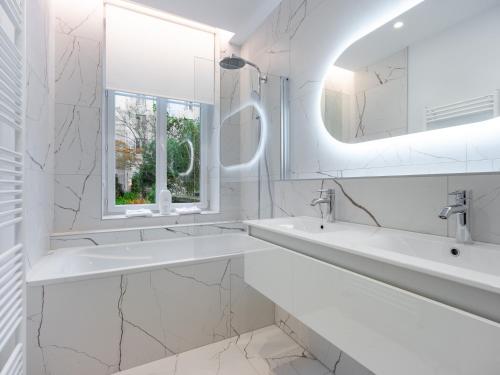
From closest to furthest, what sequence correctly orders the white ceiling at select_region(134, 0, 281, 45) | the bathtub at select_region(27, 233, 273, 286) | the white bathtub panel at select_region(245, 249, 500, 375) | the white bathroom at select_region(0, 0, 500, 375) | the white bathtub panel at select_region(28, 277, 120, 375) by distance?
the white bathtub panel at select_region(245, 249, 500, 375) < the white bathroom at select_region(0, 0, 500, 375) < the white bathtub panel at select_region(28, 277, 120, 375) < the bathtub at select_region(27, 233, 273, 286) < the white ceiling at select_region(134, 0, 281, 45)

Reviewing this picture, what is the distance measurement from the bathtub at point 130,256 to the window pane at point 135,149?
55 cm

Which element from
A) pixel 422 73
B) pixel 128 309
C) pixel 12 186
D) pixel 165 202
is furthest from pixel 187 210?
pixel 422 73

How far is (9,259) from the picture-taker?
1.19 meters

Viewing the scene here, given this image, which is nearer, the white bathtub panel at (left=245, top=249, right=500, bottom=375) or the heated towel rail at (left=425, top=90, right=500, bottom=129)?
the white bathtub panel at (left=245, top=249, right=500, bottom=375)

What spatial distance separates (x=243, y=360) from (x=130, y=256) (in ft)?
4.24

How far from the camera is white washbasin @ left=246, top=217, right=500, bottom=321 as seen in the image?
59 cm

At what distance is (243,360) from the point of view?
5.65ft

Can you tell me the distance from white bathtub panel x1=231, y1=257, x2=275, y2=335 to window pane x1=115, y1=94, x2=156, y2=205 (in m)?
1.30

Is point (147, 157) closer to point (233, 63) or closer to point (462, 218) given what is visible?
point (233, 63)

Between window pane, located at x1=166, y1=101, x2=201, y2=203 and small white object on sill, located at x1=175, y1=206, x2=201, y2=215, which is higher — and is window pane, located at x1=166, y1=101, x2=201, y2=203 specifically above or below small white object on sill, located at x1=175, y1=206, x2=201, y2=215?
above

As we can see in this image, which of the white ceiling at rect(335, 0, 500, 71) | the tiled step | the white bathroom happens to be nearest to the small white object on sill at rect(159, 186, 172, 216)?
the white bathroom

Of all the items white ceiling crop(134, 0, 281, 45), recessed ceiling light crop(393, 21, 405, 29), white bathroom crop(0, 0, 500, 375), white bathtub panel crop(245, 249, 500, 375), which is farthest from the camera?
white ceiling crop(134, 0, 281, 45)

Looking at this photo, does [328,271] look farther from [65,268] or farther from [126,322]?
[65,268]

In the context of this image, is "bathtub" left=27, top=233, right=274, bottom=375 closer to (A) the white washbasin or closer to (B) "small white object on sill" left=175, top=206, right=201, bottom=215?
(A) the white washbasin
